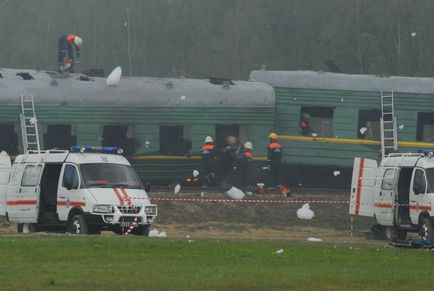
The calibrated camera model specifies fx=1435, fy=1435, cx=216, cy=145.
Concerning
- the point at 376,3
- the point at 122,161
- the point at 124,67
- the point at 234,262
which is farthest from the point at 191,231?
the point at 124,67

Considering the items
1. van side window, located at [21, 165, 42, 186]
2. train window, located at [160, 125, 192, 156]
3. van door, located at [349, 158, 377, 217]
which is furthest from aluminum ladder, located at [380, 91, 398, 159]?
van side window, located at [21, 165, 42, 186]

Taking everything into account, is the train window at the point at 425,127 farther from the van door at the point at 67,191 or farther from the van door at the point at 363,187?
the van door at the point at 67,191

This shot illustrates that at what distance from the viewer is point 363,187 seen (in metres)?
33.7

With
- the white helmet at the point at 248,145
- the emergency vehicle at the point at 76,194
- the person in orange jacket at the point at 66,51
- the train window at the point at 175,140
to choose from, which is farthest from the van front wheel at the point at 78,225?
the person in orange jacket at the point at 66,51

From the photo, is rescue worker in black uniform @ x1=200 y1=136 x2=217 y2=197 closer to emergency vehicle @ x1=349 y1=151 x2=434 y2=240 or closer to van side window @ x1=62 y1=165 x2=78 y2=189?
emergency vehicle @ x1=349 y1=151 x2=434 y2=240

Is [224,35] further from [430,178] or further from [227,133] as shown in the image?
[430,178]

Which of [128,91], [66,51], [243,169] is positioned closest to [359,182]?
[243,169]

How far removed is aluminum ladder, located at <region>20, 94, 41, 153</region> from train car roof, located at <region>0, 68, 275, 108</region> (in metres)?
0.24

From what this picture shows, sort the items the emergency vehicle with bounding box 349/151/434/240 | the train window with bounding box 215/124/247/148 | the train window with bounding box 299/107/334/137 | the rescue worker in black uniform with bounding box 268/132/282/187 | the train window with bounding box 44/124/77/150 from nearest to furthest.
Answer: the emergency vehicle with bounding box 349/151/434/240 < the train window with bounding box 44/124/77/150 < the rescue worker in black uniform with bounding box 268/132/282/187 < the train window with bounding box 215/124/247/148 < the train window with bounding box 299/107/334/137

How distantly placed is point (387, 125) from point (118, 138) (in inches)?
325

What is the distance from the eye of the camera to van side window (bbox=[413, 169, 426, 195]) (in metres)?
30.9

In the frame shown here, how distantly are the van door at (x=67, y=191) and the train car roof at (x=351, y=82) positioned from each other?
15489 millimetres

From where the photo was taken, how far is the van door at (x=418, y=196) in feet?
101

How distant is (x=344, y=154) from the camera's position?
43.9m
